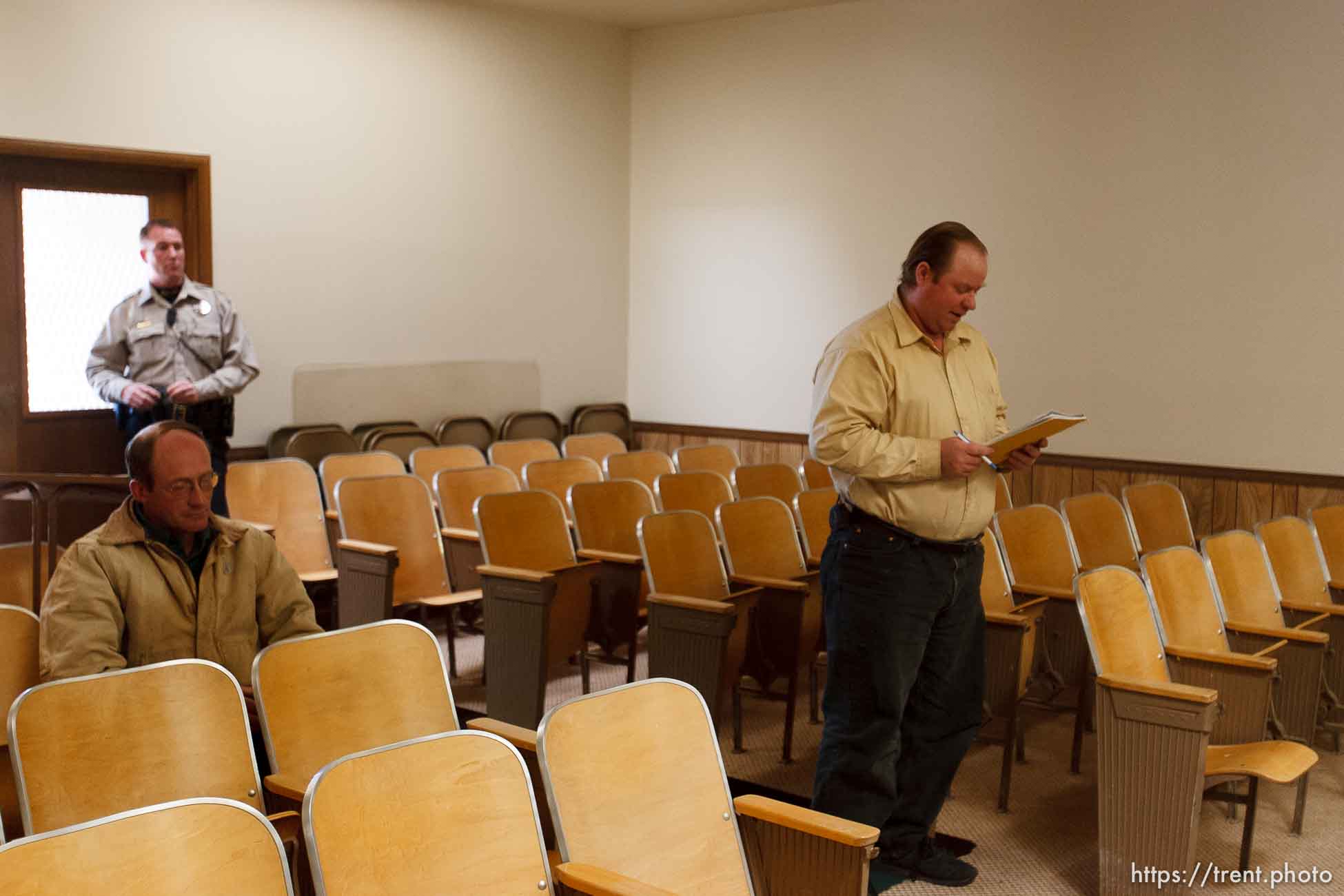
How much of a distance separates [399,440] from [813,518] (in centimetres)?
290

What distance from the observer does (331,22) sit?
6973 millimetres

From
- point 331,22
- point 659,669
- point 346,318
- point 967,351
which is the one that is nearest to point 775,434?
point 346,318

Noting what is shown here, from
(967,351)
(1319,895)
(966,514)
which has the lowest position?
(1319,895)

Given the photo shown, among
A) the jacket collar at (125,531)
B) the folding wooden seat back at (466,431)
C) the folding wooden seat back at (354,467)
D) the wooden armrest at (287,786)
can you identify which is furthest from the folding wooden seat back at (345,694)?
the folding wooden seat back at (466,431)

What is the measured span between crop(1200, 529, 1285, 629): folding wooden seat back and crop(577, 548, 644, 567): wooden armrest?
1903 mm

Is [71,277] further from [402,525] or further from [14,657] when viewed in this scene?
[14,657]

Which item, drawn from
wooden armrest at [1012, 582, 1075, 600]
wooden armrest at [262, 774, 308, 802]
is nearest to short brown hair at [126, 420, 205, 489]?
wooden armrest at [262, 774, 308, 802]

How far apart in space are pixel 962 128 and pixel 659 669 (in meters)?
4.14

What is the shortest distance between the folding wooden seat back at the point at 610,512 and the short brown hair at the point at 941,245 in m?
2.15

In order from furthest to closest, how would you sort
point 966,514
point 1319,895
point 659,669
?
point 659,669 → point 1319,895 → point 966,514

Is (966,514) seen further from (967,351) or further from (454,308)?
(454,308)

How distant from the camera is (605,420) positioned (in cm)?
862

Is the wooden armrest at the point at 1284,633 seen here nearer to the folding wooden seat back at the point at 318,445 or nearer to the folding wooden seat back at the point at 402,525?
the folding wooden seat back at the point at 402,525

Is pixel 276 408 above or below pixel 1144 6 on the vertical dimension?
below
